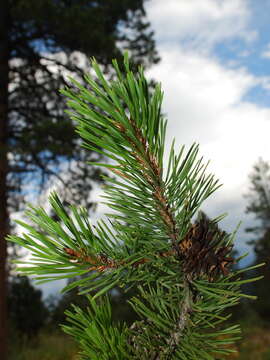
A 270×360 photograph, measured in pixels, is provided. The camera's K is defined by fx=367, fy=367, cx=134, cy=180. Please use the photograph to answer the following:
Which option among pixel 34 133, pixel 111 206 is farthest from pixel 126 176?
pixel 34 133

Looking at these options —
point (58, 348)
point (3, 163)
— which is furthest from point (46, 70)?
point (58, 348)

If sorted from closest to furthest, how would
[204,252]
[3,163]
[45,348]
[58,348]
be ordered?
[204,252]
[3,163]
[58,348]
[45,348]

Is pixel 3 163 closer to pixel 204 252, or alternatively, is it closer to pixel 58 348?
pixel 58 348

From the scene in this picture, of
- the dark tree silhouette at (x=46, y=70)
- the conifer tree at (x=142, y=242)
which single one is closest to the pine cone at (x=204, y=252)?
the conifer tree at (x=142, y=242)

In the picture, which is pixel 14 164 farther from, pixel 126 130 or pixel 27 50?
pixel 126 130

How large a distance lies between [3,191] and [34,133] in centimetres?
139

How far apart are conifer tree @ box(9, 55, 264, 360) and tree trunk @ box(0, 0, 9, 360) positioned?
6727 millimetres

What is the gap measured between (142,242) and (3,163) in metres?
7.20

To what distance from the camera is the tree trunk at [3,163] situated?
744cm

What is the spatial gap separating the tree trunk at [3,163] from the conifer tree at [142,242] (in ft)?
22.1

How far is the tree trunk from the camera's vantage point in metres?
7.44

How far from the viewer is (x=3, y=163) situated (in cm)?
741

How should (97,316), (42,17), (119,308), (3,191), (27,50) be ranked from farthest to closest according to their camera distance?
(119,308), (27,50), (3,191), (42,17), (97,316)

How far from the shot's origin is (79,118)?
718 millimetres
